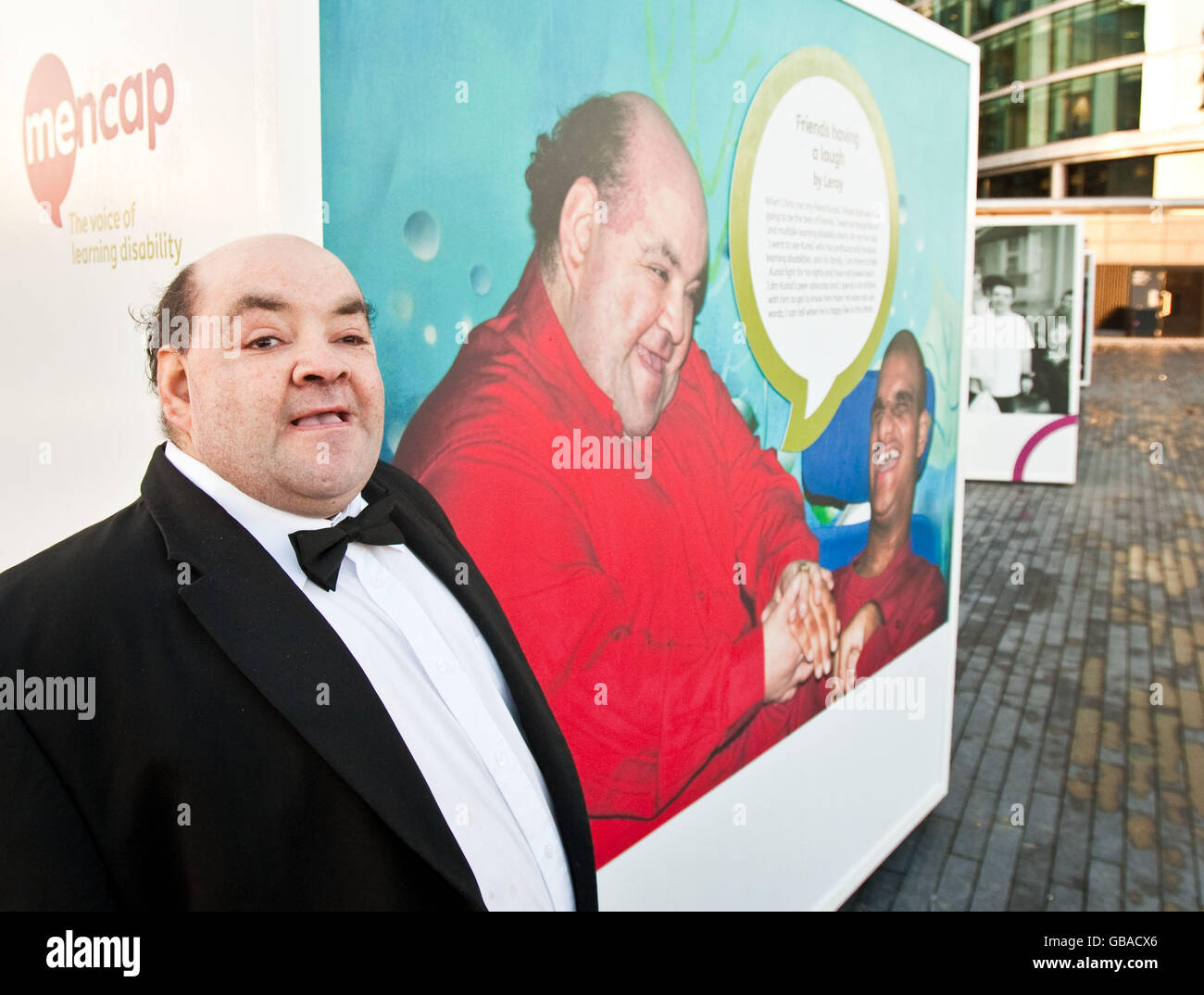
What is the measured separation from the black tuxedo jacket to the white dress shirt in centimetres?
7

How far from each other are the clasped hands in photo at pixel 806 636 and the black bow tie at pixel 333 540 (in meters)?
1.62

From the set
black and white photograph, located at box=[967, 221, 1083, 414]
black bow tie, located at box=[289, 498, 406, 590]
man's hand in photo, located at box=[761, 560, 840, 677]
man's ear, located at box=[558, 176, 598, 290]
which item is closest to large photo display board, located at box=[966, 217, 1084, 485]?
black and white photograph, located at box=[967, 221, 1083, 414]

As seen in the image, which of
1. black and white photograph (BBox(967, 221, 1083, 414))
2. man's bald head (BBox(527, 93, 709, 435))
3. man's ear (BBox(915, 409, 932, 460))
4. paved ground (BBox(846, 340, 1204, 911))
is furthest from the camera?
black and white photograph (BBox(967, 221, 1083, 414))

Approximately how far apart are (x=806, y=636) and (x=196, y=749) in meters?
2.19

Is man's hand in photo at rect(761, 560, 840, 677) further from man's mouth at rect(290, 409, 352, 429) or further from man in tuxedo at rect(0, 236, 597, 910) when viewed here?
man's mouth at rect(290, 409, 352, 429)

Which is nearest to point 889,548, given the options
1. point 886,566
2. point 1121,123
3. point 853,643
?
point 886,566

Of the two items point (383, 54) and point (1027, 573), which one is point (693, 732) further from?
point (1027, 573)

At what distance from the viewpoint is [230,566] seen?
57.7 inches

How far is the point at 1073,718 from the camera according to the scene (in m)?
5.90

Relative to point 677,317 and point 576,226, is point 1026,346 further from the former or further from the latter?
point 576,226

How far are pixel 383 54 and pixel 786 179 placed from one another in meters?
1.51

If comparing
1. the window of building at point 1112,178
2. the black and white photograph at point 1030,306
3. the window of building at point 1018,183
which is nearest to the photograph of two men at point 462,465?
the black and white photograph at point 1030,306

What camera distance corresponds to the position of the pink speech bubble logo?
208cm

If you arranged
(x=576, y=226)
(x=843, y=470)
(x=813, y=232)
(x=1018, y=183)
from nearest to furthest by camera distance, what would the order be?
1. (x=576, y=226)
2. (x=813, y=232)
3. (x=843, y=470)
4. (x=1018, y=183)
